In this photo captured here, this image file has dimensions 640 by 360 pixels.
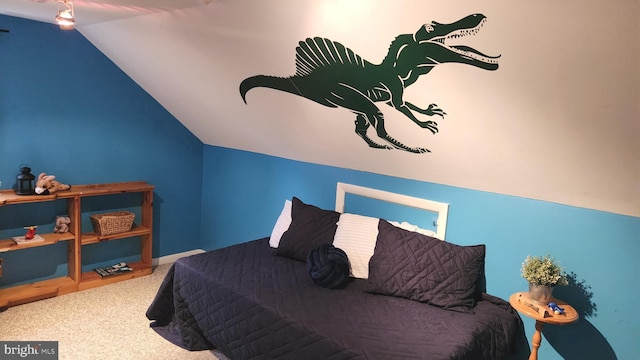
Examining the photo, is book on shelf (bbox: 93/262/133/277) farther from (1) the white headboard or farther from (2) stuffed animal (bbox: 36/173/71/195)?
(1) the white headboard

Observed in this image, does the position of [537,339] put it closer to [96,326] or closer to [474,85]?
[474,85]

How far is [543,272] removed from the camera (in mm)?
1900

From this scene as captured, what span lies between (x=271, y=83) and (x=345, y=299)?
1360mm

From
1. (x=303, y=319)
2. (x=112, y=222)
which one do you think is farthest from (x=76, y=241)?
(x=303, y=319)

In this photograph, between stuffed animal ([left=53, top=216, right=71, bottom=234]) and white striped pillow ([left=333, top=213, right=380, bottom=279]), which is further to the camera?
stuffed animal ([left=53, top=216, right=71, bottom=234])

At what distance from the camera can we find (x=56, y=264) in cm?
338

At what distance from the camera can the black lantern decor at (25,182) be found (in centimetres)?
298

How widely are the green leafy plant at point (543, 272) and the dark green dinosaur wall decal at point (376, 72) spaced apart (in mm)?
794

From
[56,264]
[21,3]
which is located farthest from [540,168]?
[56,264]

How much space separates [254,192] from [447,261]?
2026 millimetres

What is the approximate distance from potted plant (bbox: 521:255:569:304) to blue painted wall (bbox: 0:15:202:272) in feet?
10.4

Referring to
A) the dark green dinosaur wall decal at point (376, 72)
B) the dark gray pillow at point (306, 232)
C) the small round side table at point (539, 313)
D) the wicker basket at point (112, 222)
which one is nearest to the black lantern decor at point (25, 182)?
the wicker basket at point (112, 222)

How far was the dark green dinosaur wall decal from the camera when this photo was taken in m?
1.68

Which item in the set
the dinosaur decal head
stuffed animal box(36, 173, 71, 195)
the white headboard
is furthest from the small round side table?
stuffed animal box(36, 173, 71, 195)
